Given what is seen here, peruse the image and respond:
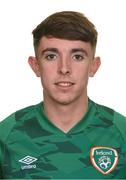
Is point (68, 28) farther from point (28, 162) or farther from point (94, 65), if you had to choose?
point (28, 162)

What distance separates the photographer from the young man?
2.20 metres

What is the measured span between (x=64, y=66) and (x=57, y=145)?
13.7 inches

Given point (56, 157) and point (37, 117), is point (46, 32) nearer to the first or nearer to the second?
point (37, 117)

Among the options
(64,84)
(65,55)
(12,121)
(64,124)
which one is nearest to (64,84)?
(64,84)

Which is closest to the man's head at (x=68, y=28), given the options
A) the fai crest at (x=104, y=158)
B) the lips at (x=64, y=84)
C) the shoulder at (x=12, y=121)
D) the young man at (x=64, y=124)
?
the young man at (x=64, y=124)

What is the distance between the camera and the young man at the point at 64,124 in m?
2.20

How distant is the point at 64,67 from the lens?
2.16 m

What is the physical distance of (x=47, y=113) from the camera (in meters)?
2.34

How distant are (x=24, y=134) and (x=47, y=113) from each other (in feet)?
0.45

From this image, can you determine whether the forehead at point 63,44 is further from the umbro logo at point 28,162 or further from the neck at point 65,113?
the umbro logo at point 28,162

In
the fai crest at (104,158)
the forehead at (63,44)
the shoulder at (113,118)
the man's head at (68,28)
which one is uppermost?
the man's head at (68,28)

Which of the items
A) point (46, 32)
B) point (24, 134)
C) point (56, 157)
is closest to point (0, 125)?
point (24, 134)

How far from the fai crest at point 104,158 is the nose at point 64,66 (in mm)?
368

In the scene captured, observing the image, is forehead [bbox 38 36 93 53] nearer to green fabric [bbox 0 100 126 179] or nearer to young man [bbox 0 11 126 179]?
young man [bbox 0 11 126 179]
